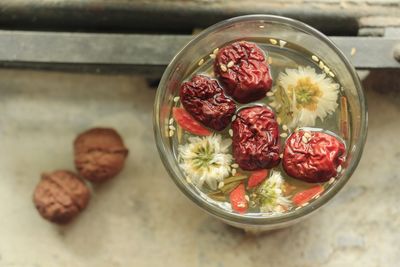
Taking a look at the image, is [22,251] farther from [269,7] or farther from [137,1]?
[269,7]

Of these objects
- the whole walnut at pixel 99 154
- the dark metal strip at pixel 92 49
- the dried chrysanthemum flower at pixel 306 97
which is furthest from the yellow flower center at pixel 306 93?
the whole walnut at pixel 99 154

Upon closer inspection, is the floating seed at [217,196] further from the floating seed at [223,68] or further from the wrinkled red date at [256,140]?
the floating seed at [223,68]

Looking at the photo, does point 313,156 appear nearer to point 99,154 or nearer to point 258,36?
point 258,36

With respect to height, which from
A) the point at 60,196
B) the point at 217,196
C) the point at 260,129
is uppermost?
the point at 260,129

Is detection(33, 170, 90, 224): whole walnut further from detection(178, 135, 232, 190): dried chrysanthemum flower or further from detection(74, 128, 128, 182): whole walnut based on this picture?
detection(178, 135, 232, 190): dried chrysanthemum flower

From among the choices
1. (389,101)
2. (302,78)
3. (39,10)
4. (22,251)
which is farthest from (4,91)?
(389,101)

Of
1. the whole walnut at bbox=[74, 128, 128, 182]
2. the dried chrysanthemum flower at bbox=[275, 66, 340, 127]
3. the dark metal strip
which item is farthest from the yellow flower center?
the whole walnut at bbox=[74, 128, 128, 182]

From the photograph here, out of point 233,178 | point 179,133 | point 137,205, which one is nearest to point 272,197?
point 233,178

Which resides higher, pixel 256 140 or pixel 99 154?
pixel 256 140
